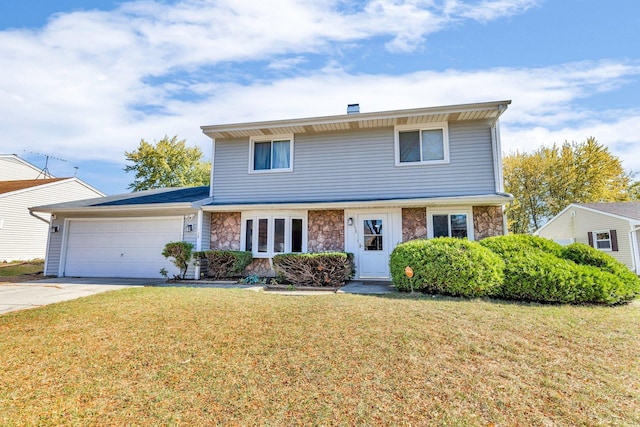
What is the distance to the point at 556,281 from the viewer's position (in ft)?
19.4

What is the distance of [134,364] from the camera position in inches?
131

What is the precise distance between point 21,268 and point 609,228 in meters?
27.3

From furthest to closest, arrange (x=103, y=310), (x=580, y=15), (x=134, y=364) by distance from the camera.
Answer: (x=580, y=15), (x=103, y=310), (x=134, y=364)

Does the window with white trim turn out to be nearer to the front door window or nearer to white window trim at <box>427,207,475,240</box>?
white window trim at <box>427,207,475,240</box>

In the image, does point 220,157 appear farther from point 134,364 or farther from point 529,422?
point 529,422

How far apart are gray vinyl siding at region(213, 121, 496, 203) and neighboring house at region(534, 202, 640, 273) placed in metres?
10.5

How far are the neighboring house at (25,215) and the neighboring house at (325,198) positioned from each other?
7.15m

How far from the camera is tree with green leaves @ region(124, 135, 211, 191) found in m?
26.2

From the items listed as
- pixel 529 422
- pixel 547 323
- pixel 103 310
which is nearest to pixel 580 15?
pixel 547 323

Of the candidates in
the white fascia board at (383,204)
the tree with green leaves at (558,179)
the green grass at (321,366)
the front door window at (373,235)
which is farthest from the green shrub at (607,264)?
the tree with green leaves at (558,179)

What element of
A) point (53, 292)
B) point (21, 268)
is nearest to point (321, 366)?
point (53, 292)

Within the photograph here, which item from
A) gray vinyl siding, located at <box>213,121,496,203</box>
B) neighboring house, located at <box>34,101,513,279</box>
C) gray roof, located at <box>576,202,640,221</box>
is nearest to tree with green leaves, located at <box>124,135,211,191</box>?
neighboring house, located at <box>34,101,513,279</box>

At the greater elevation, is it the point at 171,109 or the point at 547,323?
the point at 171,109

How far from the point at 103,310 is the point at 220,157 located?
22.8 ft
